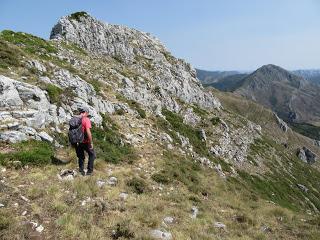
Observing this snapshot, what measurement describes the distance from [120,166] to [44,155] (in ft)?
13.9

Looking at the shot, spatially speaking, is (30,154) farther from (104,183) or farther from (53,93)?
(53,93)

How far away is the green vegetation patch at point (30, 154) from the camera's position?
15.8 metres

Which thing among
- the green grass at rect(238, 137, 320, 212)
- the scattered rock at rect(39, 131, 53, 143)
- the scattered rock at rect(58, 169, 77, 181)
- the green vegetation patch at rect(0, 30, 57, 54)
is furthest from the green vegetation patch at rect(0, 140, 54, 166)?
the green grass at rect(238, 137, 320, 212)

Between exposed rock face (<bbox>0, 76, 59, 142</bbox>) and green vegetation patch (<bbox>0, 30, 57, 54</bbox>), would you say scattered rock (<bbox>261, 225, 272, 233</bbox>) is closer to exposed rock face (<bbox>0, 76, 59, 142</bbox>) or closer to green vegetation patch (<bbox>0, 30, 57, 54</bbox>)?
exposed rock face (<bbox>0, 76, 59, 142</bbox>)

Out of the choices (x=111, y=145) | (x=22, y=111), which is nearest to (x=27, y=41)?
(x=111, y=145)

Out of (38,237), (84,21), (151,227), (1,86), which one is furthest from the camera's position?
(84,21)

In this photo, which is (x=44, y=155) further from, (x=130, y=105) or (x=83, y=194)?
(x=130, y=105)

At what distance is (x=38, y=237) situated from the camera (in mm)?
10742

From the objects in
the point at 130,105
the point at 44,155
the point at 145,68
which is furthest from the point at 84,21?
the point at 44,155

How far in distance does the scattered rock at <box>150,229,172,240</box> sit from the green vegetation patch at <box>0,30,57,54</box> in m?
31.7

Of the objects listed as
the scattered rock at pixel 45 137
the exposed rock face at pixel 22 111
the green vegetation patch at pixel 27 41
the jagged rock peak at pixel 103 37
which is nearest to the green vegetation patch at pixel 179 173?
the scattered rock at pixel 45 137

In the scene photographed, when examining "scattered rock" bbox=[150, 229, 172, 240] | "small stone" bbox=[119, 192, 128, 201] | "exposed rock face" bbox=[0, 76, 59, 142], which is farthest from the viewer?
"exposed rock face" bbox=[0, 76, 59, 142]

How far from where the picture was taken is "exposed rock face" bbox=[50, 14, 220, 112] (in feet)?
183

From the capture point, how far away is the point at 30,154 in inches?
640
